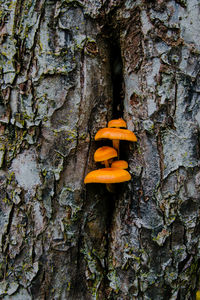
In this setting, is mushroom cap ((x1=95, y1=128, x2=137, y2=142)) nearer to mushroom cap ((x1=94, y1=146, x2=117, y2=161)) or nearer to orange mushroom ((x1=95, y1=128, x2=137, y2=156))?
orange mushroom ((x1=95, y1=128, x2=137, y2=156))

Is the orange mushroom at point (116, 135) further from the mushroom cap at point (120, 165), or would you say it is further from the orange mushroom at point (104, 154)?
the mushroom cap at point (120, 165)

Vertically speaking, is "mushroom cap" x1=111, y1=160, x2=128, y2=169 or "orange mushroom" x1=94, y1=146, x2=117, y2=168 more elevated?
"orange mushroom" x1=94, y1=146, x2=117, y2=168

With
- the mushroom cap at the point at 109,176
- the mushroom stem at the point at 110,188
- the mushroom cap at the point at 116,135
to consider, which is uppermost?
the mushroom cap at the point at 116,135

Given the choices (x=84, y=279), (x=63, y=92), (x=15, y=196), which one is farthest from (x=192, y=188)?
(x=15, y=196)

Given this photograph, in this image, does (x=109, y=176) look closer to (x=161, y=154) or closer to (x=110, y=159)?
(x=110, y=159)

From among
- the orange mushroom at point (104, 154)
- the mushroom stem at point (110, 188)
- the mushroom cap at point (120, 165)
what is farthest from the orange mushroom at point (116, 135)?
the mushroom stem at point (110, 188)

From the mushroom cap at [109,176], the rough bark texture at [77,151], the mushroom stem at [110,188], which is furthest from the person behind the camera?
the mushroom stem at [110,188]

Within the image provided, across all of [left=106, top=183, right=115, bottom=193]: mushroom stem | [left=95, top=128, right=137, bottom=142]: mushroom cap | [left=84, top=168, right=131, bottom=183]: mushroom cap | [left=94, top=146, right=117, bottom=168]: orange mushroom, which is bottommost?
A: [left=106, top=183, right=115, bottom=193]: mushroom stem

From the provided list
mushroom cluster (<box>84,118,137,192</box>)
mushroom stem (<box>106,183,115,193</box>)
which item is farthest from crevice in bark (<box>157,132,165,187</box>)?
mushroom stem (<box>106,183,115,193</box>)
